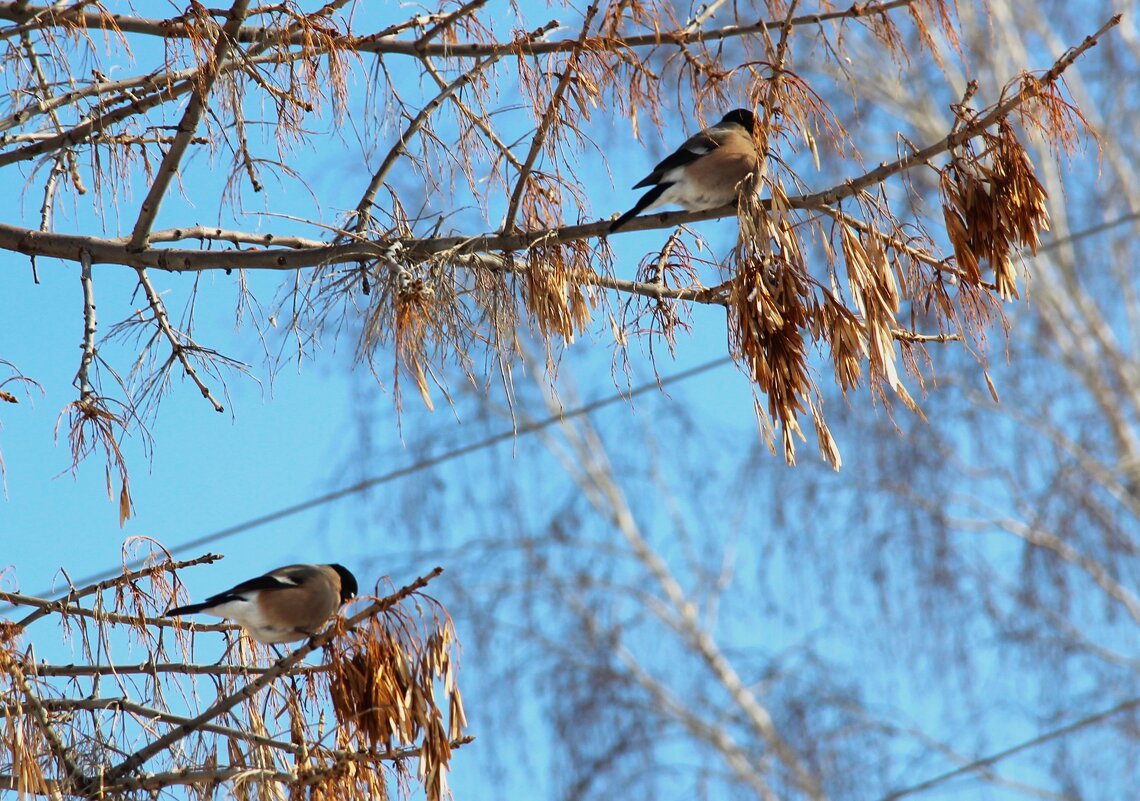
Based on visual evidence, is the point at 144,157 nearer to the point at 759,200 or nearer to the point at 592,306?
the point at 592,306

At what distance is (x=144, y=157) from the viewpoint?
2525mm

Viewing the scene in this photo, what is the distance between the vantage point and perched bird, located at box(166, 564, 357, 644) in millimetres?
2803

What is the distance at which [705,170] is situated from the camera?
2.60 m

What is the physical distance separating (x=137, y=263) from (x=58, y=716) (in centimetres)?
76

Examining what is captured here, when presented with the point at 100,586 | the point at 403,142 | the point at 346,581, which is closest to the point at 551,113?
the point at 403,142

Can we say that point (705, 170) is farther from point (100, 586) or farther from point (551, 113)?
point (100, 586)

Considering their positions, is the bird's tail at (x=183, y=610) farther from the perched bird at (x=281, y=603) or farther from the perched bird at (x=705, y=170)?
the perched bird at (x=705, y=170)

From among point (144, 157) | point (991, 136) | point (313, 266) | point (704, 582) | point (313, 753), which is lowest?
point (313, 753)

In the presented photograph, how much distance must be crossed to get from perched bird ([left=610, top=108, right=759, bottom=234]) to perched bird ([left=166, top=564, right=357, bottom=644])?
1065 mm

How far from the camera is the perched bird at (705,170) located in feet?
8.34

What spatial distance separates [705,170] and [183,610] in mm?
1259

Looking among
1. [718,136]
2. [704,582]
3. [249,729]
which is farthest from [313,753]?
[704,582]

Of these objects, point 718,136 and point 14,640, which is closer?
point 14,640

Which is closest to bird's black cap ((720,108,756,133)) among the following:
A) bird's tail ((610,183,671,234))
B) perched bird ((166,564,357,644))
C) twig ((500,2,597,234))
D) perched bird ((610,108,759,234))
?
perched bird ((610,108,759,234))
